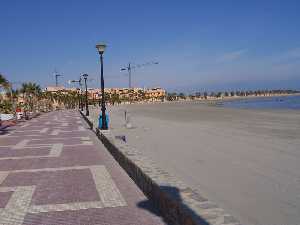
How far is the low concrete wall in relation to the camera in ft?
15.5

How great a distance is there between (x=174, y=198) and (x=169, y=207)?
0.27 m

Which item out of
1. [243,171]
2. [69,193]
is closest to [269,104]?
[243,171]

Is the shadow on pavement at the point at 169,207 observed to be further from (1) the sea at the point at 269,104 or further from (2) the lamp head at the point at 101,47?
(1) the sea at the point at 269,104

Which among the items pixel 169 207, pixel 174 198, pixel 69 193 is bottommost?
pixel 69 193

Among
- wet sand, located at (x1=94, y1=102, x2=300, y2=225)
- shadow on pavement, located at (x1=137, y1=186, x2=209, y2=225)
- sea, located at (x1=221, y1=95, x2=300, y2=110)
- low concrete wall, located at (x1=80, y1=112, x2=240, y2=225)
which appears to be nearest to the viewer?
low concrete wall, located at (x1=80, y1=112, x2=240, y2=225)

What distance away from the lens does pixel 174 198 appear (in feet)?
18.6

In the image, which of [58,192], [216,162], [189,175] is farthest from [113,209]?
[216,162]

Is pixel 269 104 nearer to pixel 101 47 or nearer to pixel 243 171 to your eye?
pixel 101 47

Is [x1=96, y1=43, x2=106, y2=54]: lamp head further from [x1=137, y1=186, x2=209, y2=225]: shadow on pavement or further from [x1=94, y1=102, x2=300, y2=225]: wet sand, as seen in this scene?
[x1=137, y1=186, x2=209, y2=225]: shadow on pavement

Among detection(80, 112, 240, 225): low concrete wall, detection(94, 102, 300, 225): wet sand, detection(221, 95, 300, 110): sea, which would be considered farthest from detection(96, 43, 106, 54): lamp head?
detection(221, 95, 300, 110): sea

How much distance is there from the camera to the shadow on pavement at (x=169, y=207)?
4.94 metres

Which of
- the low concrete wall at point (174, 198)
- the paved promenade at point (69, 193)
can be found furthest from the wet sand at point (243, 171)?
the paved promenade at point (69, 193)

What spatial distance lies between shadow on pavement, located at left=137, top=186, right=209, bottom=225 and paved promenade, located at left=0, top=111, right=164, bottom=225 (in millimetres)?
54

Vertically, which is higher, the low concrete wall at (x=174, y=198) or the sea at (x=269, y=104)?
the low concrete wall at (x=174, y=198)
